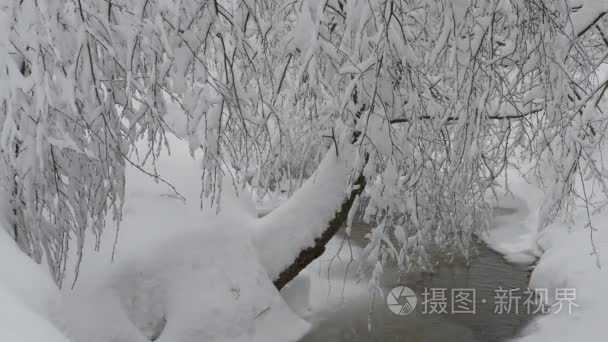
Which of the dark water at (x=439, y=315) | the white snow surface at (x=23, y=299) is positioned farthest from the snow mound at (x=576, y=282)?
the white snow surface at (x=23, y=299)

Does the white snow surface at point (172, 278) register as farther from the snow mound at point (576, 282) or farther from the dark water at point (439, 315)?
the snow mound at point (576, 282)

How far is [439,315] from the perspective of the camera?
21.5 feet

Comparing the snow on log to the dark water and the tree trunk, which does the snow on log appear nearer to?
the tree trunk

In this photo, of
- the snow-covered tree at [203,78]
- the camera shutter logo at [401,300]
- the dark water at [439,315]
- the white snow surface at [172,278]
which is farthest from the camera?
the camera shutter logo at [401,300]

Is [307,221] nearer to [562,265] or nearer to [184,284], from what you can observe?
[184,284]

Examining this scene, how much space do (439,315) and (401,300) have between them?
56 centimetres

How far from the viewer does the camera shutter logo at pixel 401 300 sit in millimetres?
6680

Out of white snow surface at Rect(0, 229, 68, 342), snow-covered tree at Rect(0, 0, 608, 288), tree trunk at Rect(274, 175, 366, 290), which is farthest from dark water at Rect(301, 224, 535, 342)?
white snow surface at Rect(0, 229, 68, 342)

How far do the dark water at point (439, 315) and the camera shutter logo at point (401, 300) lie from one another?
0.21 ft

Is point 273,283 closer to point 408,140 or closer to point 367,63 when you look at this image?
point 408,140

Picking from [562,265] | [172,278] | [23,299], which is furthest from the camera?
[562,265]

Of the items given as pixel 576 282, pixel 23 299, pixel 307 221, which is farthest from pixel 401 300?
pixel 23 299

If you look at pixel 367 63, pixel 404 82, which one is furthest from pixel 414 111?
pixel 367 63

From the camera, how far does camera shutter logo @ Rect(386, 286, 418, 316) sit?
6.68 m
